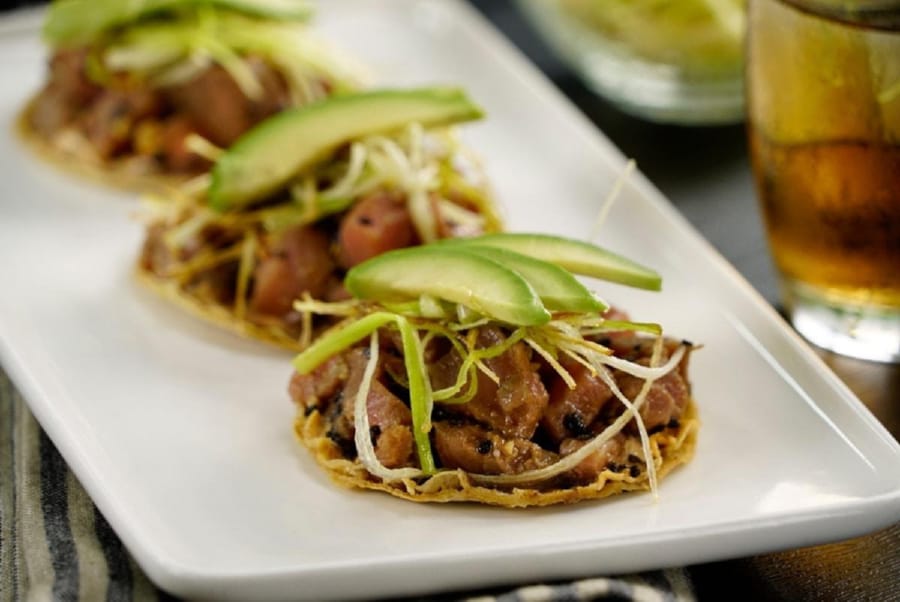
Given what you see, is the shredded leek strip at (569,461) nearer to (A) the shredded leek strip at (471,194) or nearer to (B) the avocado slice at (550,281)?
(B) the avocado slice at (550,281)

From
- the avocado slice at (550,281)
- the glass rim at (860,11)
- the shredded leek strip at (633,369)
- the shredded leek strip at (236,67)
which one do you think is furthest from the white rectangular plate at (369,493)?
the glass rim at (860,11)

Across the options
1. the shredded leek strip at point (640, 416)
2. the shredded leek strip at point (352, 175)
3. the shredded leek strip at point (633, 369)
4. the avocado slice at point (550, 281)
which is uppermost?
the avocado slice at point (550, 281)

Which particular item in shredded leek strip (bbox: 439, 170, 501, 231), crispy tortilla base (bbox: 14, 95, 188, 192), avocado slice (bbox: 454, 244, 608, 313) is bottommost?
crispy tortilla base (bbox: 14, 95, 188, 192)

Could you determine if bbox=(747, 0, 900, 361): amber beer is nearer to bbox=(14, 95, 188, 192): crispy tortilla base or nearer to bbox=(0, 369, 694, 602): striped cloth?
bbox=(0, 369, 694, 602): striped cloth

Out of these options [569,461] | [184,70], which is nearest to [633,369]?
[569,461]

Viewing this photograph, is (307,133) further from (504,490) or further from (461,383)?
(504,490)

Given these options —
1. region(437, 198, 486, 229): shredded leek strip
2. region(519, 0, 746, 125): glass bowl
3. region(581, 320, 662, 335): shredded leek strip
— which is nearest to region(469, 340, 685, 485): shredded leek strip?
region(581, 320, 662, 335): shredded leek strip
